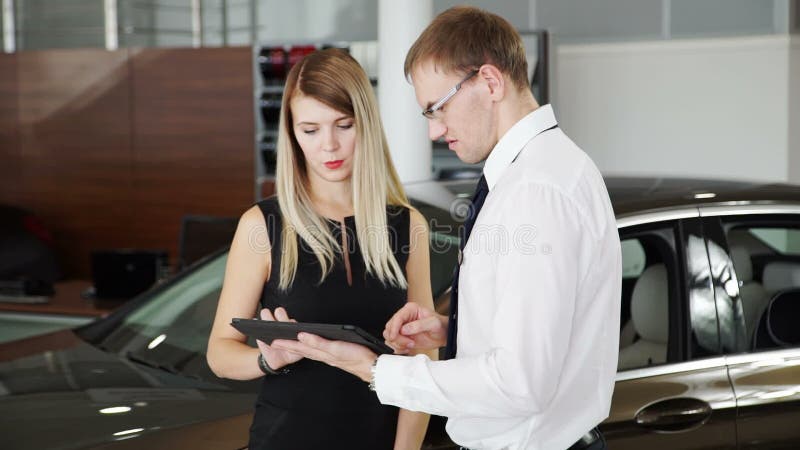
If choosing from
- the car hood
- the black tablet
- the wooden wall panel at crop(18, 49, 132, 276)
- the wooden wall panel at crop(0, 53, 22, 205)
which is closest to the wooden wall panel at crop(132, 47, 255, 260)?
the wooden wall panel at crop(18, 49, 132, 276)

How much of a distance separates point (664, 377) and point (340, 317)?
83cm

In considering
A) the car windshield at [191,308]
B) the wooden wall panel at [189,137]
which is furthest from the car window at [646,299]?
the wooden wall panel at [189,137]

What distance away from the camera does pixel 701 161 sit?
19.9 feet

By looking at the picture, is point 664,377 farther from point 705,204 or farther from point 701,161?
point 701,161

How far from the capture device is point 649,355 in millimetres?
2357

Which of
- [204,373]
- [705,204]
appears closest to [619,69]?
[705,204]

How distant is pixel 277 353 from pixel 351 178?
1.22ft

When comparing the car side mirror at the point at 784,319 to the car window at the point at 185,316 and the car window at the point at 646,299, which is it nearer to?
the car window at the point at 646,299

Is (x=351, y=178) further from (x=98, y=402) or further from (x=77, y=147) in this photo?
(x=77, y=147)

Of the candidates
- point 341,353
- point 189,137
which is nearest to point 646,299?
point 341,353

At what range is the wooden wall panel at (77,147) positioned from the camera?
22.1 ft

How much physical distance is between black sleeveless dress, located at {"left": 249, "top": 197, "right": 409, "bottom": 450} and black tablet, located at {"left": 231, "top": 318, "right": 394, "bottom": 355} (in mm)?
204

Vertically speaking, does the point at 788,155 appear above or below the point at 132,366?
above

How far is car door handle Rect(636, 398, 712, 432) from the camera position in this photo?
84.4 inches
